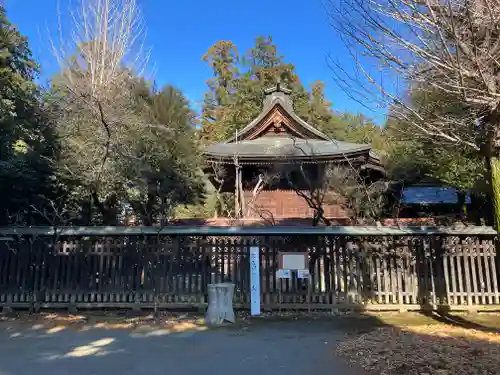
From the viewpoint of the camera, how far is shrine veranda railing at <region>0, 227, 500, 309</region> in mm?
8992

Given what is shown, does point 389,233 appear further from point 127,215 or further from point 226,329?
point 127,215

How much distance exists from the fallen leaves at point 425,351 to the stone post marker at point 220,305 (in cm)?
247

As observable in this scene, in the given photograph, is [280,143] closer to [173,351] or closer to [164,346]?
[164,346]

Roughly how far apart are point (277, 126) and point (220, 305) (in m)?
15.3

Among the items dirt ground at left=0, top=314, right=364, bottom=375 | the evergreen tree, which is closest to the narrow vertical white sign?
dirt ground at left=0, top=314, right=364, bottom=375

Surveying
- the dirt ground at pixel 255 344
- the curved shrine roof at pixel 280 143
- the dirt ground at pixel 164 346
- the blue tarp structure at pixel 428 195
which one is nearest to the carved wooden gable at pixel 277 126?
the curved shrine roof at pixel 280 143

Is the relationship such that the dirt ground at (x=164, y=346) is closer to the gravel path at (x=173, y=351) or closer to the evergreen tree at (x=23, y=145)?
the gravel path at (x=173, y=351)

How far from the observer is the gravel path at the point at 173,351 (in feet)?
16.8

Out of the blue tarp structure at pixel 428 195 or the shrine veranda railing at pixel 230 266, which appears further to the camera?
the blue tarp structure at pixel 428 195

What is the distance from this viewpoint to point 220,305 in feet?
26.2

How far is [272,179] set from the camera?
708 inches

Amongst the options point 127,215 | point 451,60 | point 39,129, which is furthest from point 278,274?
point 39,129

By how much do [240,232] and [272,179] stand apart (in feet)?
29.2

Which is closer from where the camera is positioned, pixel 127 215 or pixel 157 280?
pixel 157 280
